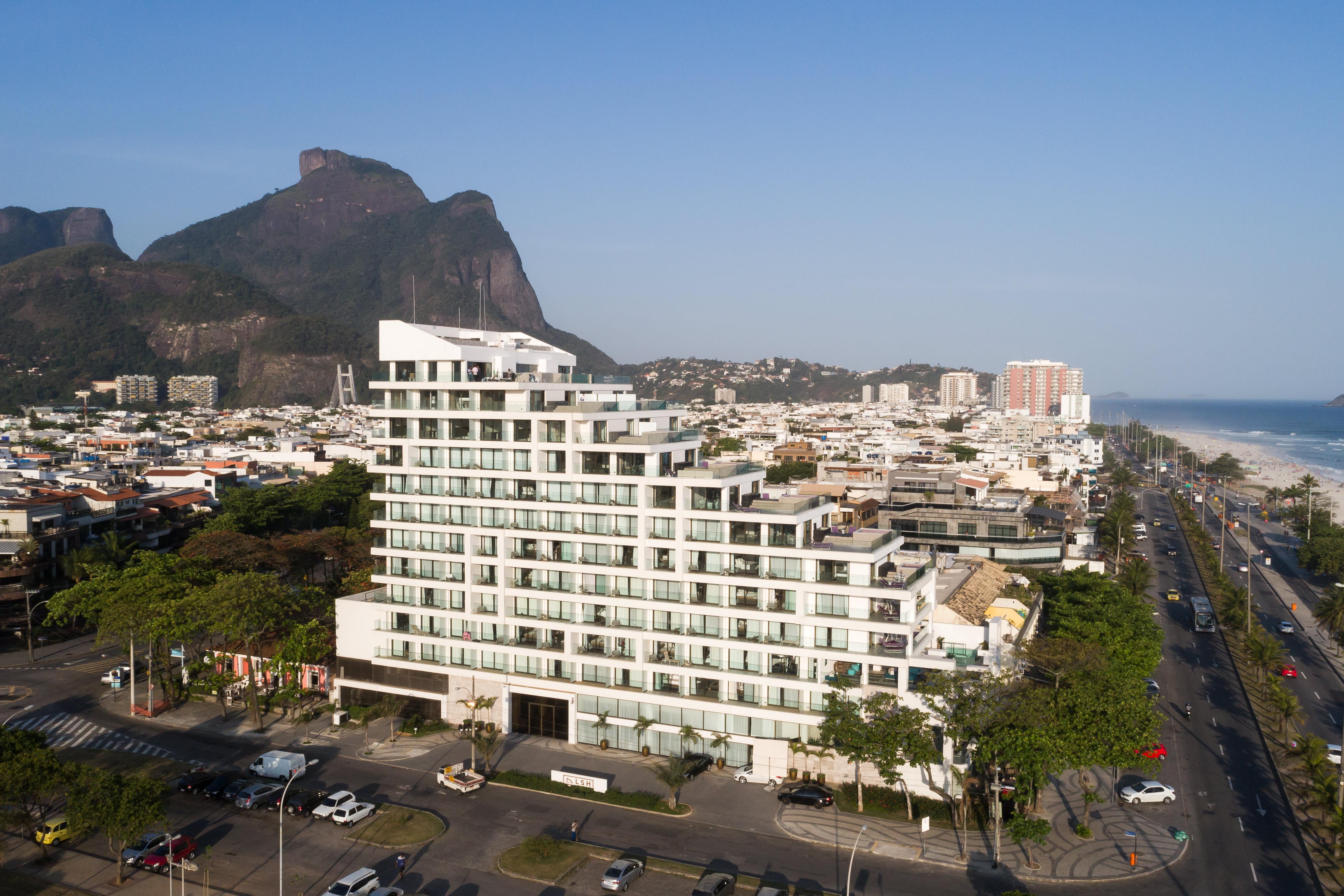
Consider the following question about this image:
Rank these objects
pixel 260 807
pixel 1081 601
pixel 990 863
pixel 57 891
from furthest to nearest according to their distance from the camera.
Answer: pixel 1081 601 < pixel 260 807 < pixel 990 863 < pixel 57 891

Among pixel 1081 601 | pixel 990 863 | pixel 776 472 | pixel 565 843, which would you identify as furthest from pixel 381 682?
pixel 776 472

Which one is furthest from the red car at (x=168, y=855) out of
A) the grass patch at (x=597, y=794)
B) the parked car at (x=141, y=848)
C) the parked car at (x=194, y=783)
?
the grass patch at (x=597, y=794)

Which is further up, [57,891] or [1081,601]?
[1081,601]

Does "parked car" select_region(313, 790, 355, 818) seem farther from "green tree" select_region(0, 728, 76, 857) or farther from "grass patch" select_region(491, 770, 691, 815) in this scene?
"green tree" select_region(0, 728, 76, 857)

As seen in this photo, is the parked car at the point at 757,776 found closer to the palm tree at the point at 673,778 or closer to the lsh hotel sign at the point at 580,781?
the palm tree at the point at 673,778

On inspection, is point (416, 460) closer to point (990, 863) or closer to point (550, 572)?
point (550, 572)

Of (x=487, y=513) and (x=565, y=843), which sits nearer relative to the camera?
(x=565, y=843)

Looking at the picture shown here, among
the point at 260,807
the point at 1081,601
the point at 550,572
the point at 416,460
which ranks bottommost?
the point at 260,807
